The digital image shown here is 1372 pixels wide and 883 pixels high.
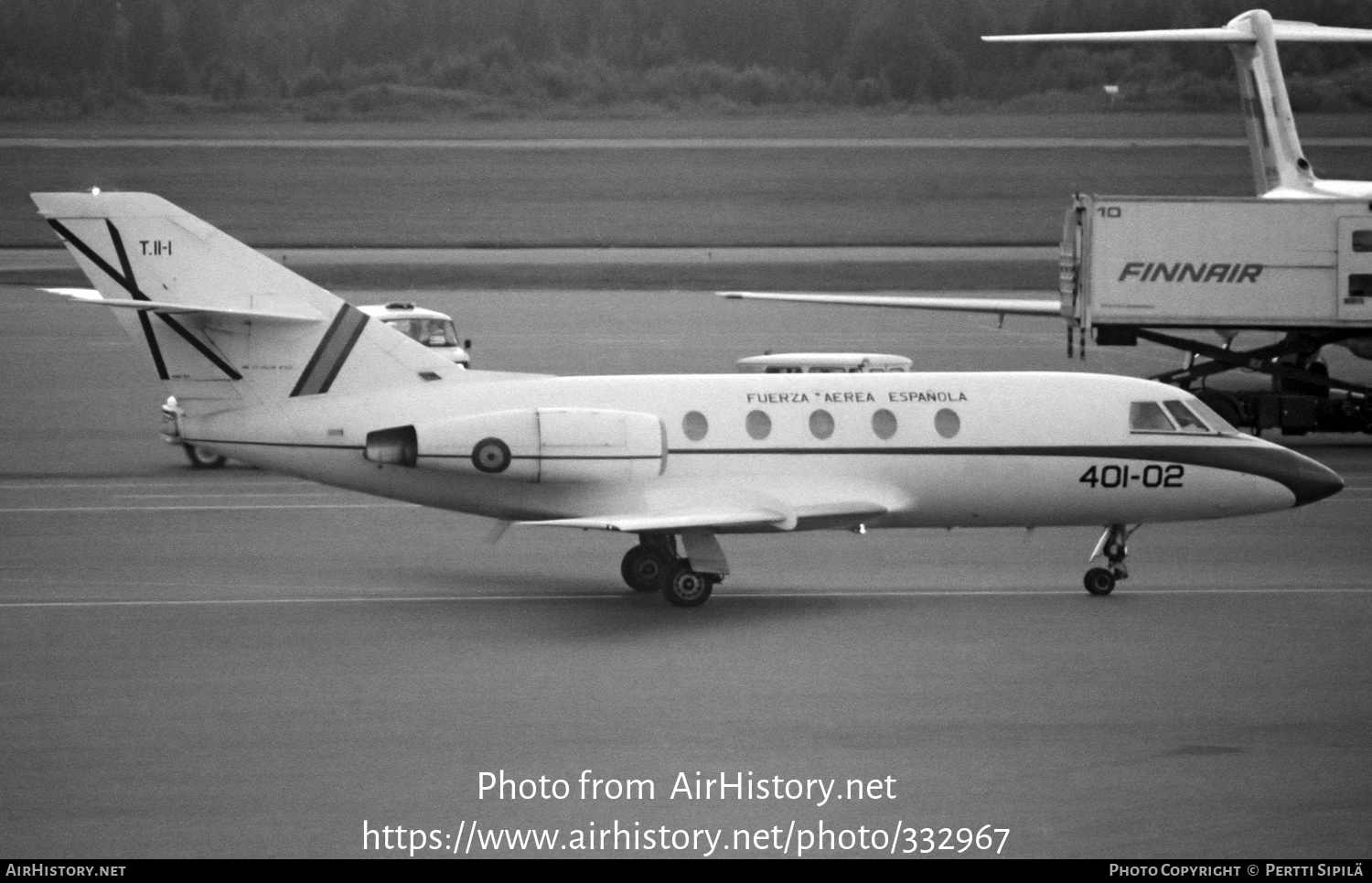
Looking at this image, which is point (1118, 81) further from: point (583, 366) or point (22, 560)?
point (22, 560)

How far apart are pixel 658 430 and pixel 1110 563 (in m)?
5.62

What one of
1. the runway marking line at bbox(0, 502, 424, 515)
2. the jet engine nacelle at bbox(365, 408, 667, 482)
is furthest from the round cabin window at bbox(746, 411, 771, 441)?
the runway marking line at bbox(0, 502, 424, 515)

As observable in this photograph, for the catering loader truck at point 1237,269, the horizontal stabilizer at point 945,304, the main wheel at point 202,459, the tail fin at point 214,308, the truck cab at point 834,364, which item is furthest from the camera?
the horizontal stabilizer at point 945,304

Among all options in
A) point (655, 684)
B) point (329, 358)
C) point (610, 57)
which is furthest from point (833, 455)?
point (610, 57)

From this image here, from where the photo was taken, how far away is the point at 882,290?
63594 millimetres

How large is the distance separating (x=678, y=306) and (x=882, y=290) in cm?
762

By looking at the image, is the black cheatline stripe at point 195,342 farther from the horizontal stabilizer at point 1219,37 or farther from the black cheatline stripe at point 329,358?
the horizontal stabilizer at point 1219,37

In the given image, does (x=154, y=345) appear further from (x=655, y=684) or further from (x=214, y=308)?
(x=655, y=684)

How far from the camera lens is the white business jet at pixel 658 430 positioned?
73.5ft

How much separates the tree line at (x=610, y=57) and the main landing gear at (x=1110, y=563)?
9176cm

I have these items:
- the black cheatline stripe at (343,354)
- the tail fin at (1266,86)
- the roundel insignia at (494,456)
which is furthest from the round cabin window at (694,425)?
the tail fin at (1266,86)

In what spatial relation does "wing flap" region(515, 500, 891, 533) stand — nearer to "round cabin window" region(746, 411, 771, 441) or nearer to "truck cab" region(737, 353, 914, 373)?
"round cabin window" region(746, 411, 771, 441)
